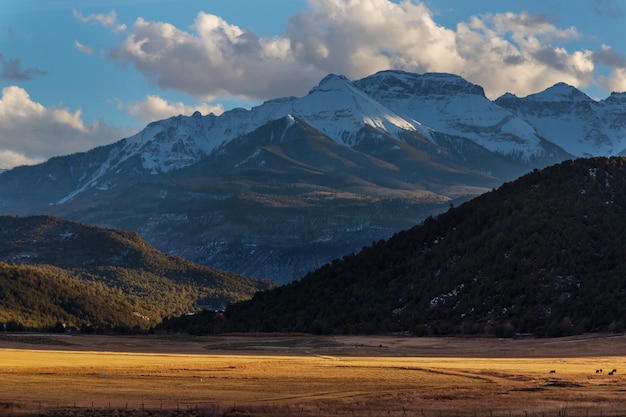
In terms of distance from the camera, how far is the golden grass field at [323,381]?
3268 inches

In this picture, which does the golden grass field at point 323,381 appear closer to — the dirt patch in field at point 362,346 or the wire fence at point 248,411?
the wire fence at point 248,411

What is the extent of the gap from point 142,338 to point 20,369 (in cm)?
Result: 7905

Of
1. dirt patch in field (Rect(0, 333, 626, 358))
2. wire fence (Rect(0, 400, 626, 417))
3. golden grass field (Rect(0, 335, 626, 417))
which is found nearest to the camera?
wire fence (Rect(0, 400, 626, 417))

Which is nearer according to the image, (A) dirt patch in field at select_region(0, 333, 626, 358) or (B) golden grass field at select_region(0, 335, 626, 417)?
(B) golden grass field at select_region(0, 335, 626, 417)

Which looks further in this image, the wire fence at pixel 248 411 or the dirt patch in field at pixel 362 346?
the dirt patch in field at pixel 362 346

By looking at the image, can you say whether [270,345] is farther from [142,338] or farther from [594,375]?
[594,375]

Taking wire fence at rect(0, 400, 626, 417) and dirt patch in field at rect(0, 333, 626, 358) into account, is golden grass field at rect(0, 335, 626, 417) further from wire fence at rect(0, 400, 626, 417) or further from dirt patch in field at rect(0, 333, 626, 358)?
dirt patch in field at rect(0, 333, 626, 358)

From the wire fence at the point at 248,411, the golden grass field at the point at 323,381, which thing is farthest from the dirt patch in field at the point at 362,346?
the wire fence at the point at 248,411

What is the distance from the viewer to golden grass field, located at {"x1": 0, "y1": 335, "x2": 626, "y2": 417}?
83000 millimetres

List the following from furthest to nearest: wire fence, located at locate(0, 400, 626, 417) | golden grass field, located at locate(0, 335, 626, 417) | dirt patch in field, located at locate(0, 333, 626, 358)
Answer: dirt patch in field, located at locate(0, 333, 626, 358) < golden grass field, located at locate(0, 335, 626, 417) < wire fence, located at locate(0, 400, 626, 417)

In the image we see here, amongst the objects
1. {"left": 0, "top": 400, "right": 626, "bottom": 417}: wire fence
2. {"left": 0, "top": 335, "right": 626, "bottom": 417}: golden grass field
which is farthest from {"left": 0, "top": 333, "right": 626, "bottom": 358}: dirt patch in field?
{"left": 0, "top": 400, "right": 626, "bottom": 417}: wire fence

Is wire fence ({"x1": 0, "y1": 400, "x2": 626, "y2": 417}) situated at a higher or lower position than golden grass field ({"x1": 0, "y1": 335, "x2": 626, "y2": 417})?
lower

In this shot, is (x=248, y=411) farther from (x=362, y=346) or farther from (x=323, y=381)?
(x=362, y=346)

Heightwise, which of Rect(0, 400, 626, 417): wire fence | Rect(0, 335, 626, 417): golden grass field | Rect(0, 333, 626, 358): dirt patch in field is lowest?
Rect(0, 400, 626, 417): wire fence
